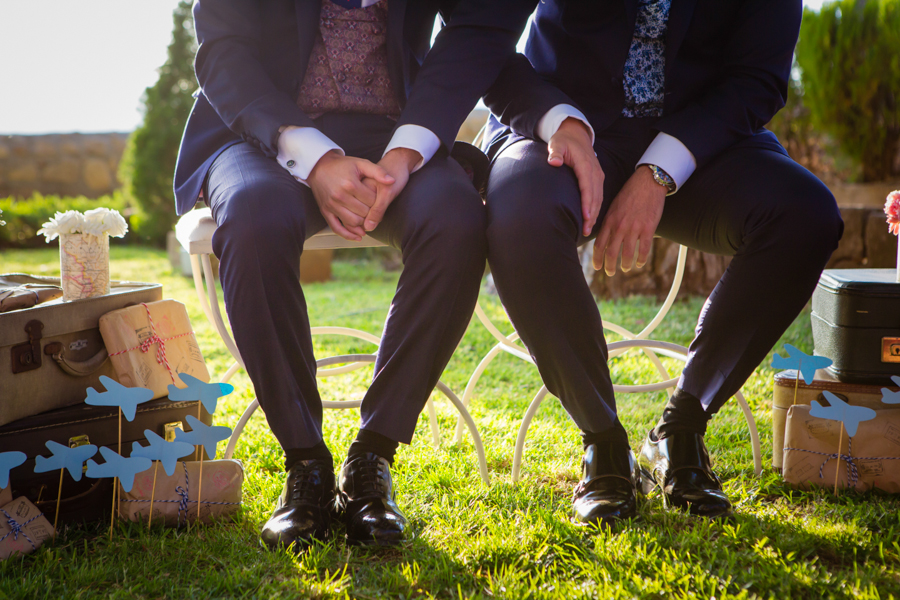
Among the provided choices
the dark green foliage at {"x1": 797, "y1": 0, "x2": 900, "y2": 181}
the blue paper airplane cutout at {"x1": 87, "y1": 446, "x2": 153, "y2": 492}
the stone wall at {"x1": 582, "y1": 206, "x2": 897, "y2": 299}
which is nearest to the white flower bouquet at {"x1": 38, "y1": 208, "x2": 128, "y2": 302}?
the blue paper airplane cutout at {"x1": 87, "y1": 446, "x2": 153, "y2": 492}

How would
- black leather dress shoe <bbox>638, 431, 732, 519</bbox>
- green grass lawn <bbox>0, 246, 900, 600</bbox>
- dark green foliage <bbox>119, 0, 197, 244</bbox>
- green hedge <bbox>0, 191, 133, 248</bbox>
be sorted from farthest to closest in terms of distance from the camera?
1. green hedge <bbox>0, 191, 133, 248</bbox>
2. dark green foliage <bbox>119, 0, 197, 244</bbox>
3. black leather dress shoe <bbox>638, 431, 732, 519</bbox>
4. green grass lawn <bbox>0, 246, 900, 600</bbox>

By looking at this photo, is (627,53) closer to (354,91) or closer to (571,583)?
(354,91)

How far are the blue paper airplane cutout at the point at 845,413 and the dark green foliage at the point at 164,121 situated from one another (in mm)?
6959

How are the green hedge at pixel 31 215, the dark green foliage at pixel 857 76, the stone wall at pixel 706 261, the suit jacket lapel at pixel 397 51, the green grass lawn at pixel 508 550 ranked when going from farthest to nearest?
the green hedge at pixel 31 215, the dark green foliage at pixel 857 76, the stone wall at pixel 706 261, the suit jacket lapel at pixel 397 51, the green grass lawn at pixel 508 550

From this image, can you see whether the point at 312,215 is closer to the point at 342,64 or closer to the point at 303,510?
the point at 342,64

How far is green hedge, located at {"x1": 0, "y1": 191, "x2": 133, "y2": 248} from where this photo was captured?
7.39m

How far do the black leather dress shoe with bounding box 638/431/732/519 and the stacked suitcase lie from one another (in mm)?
1045

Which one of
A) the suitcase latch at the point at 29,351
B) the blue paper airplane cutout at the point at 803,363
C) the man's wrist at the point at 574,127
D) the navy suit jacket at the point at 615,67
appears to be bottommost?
the blue paper airplane cutout at the point at 803,363

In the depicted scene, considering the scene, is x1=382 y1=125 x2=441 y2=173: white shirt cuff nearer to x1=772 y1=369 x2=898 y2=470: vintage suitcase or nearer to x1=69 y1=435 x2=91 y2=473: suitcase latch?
x1=69 y1=435 x2=91 y2=473: suitcase latch

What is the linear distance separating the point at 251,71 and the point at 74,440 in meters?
0.86

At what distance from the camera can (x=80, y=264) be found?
135cm

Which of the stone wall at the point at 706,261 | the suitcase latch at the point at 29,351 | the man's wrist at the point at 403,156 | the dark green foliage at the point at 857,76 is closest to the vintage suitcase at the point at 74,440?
the suitcase latch at the point at 29,351

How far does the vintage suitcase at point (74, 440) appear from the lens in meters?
1.22

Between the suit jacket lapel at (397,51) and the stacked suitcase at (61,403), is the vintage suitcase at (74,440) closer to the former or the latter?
the stacked suitcase at (61,403)
